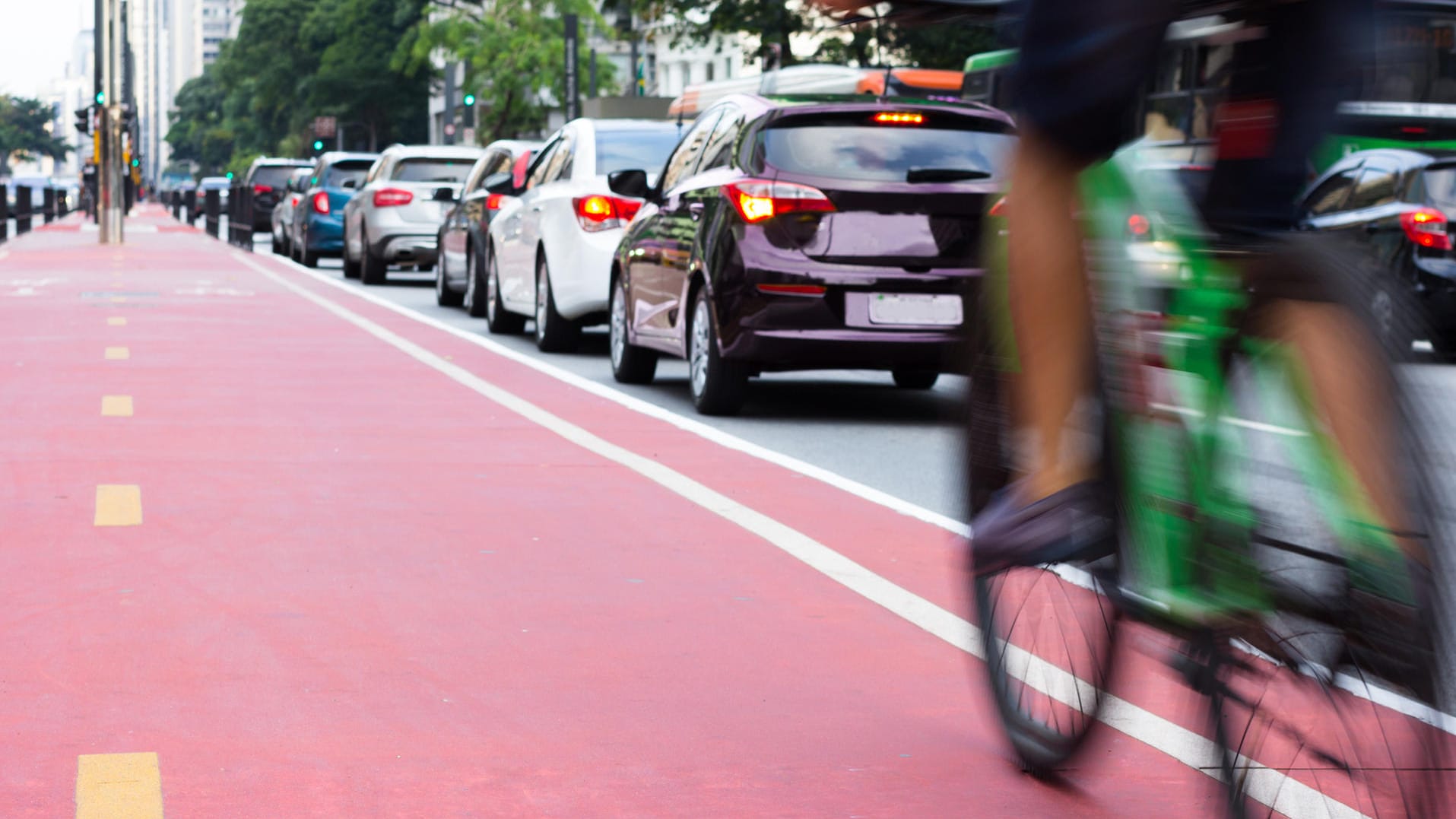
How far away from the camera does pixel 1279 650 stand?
2939 millimetres

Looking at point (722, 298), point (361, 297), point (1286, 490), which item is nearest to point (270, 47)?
point (361, 297)

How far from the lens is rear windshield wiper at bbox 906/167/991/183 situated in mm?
10148

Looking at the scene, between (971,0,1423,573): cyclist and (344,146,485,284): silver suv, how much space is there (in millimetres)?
20723

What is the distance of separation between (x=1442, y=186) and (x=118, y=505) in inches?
442

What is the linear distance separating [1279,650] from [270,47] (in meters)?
118

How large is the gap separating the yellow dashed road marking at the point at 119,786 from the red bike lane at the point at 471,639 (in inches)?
1.1

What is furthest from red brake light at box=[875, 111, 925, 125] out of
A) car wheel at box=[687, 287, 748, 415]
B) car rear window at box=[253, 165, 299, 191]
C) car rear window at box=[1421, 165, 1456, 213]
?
car rear window at box=[253, 165, 299, 191]

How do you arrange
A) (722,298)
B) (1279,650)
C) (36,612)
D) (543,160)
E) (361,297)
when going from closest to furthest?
(1279,650) < (36,612) < (722,298) < (543,160) < (361,297)

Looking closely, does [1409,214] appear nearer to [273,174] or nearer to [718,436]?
[718,436]

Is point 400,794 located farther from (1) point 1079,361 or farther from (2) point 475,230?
(2) point 475,230

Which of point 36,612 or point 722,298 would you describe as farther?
point 722,298

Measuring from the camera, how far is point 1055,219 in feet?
11.5

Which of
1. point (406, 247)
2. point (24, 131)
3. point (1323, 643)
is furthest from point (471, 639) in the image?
point (24, 131)

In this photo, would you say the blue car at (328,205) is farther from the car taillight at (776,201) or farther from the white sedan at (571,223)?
the car taillight at (776,201)
